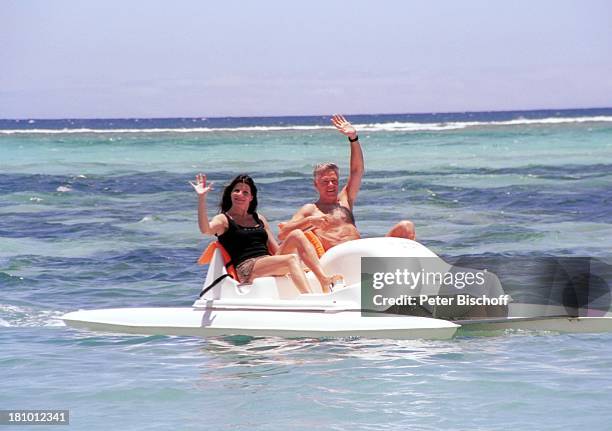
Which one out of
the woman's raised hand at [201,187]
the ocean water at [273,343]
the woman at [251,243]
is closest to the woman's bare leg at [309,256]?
the woman at [251,243]

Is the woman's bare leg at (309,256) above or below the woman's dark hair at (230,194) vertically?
below

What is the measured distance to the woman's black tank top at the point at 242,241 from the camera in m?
8.87

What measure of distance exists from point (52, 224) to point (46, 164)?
23526 millimetres

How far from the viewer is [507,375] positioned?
7.55 meters

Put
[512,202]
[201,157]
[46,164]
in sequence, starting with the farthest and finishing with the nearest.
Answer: [201,157] < [46,164] < [512,202]

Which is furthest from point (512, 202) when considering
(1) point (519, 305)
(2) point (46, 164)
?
(2) point (46, 164)

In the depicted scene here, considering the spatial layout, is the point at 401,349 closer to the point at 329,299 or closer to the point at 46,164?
the point at 329,299

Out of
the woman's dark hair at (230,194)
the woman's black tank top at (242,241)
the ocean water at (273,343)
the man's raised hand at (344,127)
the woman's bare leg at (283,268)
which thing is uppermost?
the man's raised hand at (344,127)

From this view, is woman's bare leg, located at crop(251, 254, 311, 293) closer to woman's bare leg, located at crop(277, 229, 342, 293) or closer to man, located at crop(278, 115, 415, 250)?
woman's bare leg, located at crop(277, 229, 342, 293)

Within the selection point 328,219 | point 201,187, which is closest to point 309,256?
point 328,219

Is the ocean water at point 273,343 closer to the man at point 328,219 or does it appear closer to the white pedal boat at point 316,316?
the white pedal boat at point 316,316

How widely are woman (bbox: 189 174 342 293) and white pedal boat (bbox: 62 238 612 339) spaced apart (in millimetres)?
115

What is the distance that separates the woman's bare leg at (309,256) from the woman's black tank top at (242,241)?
0.35 m

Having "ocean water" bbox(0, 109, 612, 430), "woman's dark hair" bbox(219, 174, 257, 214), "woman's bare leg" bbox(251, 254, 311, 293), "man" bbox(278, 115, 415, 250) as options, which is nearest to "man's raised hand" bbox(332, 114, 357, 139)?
"man" bbox(278, 115, 415, 250)
